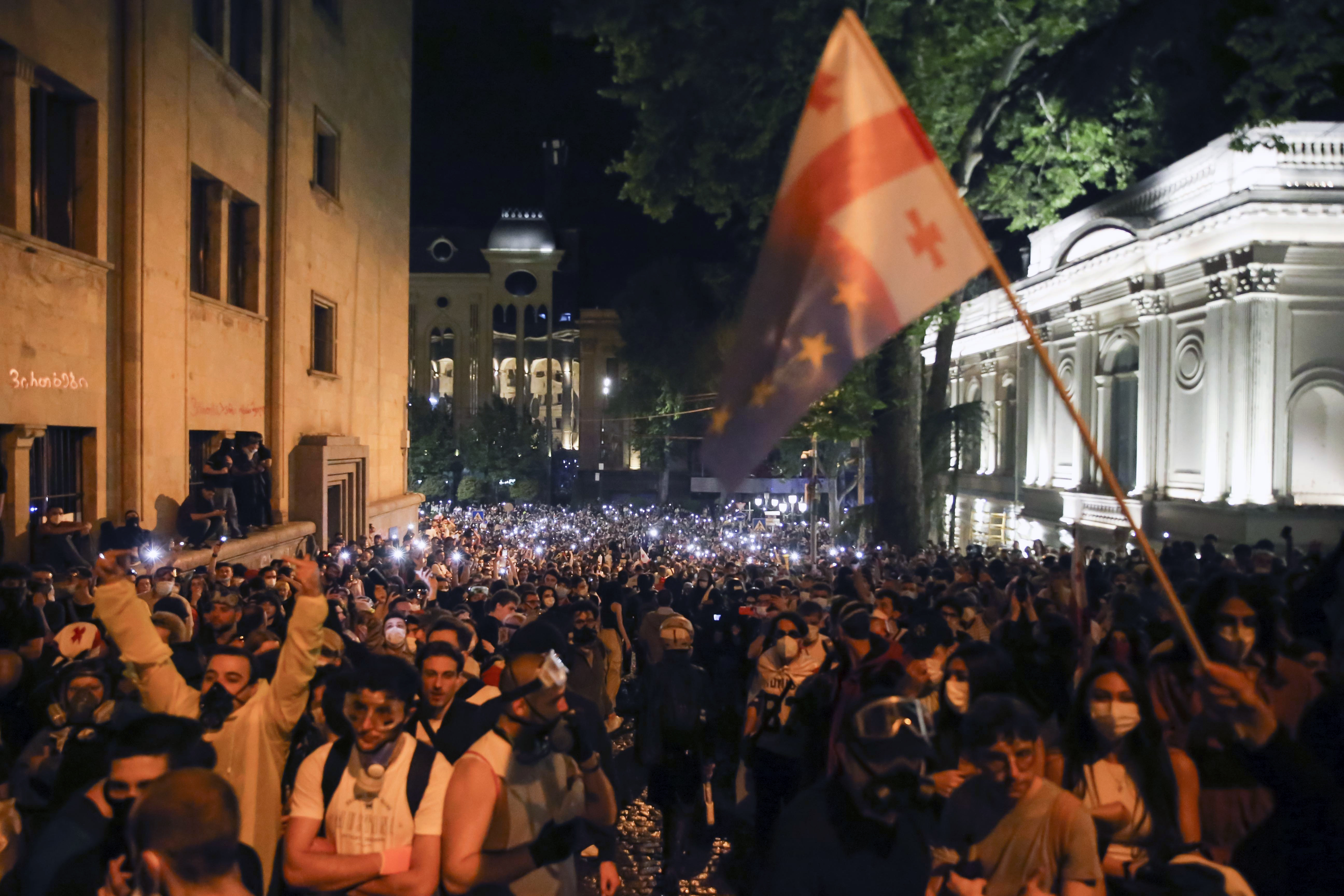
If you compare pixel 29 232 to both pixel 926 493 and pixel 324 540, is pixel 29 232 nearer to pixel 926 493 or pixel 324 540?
pixel 324 540

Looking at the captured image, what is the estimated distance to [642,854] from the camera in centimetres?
705

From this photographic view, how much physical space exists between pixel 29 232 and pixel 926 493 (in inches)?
643

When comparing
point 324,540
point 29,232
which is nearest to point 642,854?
point 29,232

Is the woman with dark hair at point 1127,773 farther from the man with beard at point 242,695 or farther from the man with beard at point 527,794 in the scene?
the man with beard at point 242,695

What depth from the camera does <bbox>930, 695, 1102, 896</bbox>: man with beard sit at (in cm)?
307

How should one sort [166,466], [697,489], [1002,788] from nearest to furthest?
[1002,788] → [166,466] → [697,489]

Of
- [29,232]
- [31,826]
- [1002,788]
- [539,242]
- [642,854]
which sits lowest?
[642,854]

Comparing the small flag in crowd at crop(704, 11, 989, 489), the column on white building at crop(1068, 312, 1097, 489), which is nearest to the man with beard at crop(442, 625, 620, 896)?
the small flag in crowd at crop(704, 11, 989, 489)

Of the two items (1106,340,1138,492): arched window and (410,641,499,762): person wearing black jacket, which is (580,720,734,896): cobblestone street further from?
(1106,340,1138,492): arched window

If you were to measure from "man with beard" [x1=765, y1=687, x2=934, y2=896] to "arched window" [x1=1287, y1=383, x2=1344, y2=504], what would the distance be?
776 inches

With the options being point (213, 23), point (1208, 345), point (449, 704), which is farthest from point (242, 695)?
point (1208, 345)

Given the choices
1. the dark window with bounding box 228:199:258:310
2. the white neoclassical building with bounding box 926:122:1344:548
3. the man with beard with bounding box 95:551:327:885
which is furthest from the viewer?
the white neoclassical building with bounding box 926:122:1344:548

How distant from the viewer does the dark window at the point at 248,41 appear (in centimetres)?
1650

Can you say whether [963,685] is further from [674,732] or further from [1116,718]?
[674,732]
